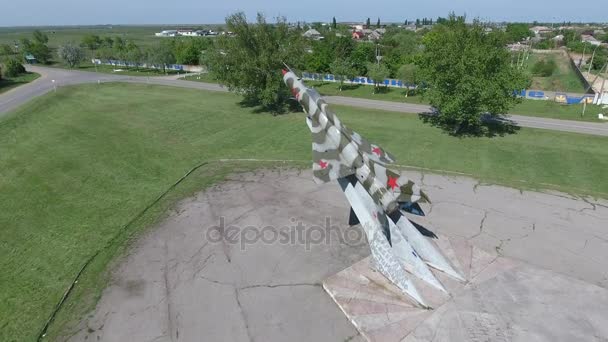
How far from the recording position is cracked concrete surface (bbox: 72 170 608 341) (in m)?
16.3

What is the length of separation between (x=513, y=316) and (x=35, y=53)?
447ft

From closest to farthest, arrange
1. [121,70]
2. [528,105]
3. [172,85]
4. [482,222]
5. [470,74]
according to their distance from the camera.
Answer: [482,222] < [470,74] < [528,105] < [172,85] < [121,70]

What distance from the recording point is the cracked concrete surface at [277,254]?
16266mm

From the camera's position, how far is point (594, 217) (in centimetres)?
2388

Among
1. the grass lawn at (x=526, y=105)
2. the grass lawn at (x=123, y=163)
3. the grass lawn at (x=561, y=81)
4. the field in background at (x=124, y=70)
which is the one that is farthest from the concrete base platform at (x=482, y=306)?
the field in background at (x=124, y=70)

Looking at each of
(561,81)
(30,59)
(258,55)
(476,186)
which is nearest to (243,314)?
(476,186)

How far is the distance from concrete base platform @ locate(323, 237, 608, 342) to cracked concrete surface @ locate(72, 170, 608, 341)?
1.04 metres

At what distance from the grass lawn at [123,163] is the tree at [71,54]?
4930 centimetres

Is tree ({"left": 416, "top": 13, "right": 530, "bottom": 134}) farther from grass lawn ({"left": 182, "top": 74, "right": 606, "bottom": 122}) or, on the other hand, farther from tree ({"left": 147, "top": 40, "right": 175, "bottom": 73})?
tree ({"left": 147, "top": 40, "right": 175, "bottom": 73})

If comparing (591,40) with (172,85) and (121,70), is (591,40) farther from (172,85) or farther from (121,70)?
(121,70)

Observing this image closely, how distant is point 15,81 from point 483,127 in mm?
92167

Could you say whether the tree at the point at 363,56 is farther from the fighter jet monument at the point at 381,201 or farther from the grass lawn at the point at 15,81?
the grass lawn at the point at 15,81

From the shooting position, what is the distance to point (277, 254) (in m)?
20.9

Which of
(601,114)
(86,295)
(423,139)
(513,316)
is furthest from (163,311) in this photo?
(601,114)
